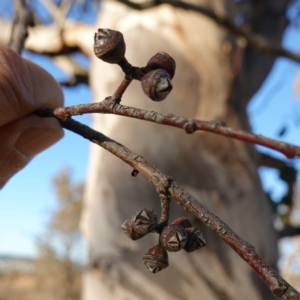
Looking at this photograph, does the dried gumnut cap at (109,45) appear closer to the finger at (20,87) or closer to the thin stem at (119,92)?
the thin stem at (119,92)

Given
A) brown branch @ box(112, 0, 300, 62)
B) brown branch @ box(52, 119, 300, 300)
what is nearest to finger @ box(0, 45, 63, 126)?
brown branch @ box(52, 119, 300, 300)

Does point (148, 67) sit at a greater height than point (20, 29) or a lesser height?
lesser

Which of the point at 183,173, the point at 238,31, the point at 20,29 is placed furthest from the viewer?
the point at 238,31

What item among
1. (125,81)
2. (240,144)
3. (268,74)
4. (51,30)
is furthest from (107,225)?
(51,30)

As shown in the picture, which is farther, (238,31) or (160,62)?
(238,31)

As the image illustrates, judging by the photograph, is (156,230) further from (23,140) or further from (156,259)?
(23,140)

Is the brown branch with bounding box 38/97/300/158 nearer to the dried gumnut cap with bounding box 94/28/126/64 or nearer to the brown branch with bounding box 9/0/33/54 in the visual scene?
the dried gumnut cap with bounding box 94/28/126/64

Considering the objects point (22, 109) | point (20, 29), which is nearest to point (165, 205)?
point (22, 109)
